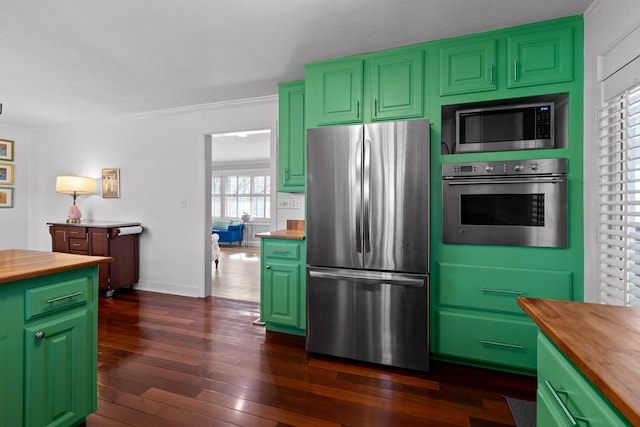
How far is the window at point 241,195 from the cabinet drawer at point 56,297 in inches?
304

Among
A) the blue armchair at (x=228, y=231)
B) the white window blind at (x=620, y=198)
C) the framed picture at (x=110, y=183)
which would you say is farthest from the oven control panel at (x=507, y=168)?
the blue armchair at (x=228, y=231)

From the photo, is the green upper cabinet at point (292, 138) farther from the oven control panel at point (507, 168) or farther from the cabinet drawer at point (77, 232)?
the cabinet drawer at point (77, 232)

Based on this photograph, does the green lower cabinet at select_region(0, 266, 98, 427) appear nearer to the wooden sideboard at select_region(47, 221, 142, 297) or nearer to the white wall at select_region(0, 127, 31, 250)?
the wooden sideboard at select_region(47, 221, 142, 297)

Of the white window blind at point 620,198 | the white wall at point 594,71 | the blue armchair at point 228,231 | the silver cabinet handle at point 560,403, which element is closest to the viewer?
the silver cabinet handle at point 560,403

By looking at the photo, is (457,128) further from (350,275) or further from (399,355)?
(399,355)

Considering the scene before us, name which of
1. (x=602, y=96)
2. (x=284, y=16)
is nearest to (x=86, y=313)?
(x=284, y=16)

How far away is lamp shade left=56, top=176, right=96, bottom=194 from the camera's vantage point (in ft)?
14.0

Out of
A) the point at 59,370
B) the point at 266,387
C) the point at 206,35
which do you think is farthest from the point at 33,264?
the point at 206,35

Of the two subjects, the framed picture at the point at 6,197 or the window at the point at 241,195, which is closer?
the framed picture at the point at 6,197

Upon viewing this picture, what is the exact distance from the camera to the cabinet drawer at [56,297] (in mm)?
1350

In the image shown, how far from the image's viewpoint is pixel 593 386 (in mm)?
693

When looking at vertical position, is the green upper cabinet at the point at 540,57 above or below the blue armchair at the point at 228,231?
above

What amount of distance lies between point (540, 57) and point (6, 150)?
668 cm

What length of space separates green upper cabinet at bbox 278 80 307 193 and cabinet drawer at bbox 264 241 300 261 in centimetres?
54
